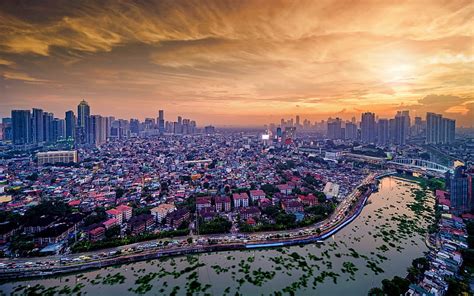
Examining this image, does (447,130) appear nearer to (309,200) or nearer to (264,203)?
(309,200)

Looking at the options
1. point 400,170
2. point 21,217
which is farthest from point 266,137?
point 21,217

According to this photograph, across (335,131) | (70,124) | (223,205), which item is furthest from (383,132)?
(70,124)

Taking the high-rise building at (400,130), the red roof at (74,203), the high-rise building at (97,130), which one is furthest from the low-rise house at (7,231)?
the high-rise building at (400,130)

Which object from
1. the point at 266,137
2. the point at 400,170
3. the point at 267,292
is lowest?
the point at 267,292

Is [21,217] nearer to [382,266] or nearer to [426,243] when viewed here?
[382,266]

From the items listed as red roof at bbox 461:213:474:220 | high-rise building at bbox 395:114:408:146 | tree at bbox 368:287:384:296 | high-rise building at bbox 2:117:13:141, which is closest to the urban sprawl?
red roof at bbox 461:213:474:220

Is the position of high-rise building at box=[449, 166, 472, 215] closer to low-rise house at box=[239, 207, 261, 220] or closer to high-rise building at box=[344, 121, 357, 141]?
low-rise house at box=[239, 207, 261, 220]
